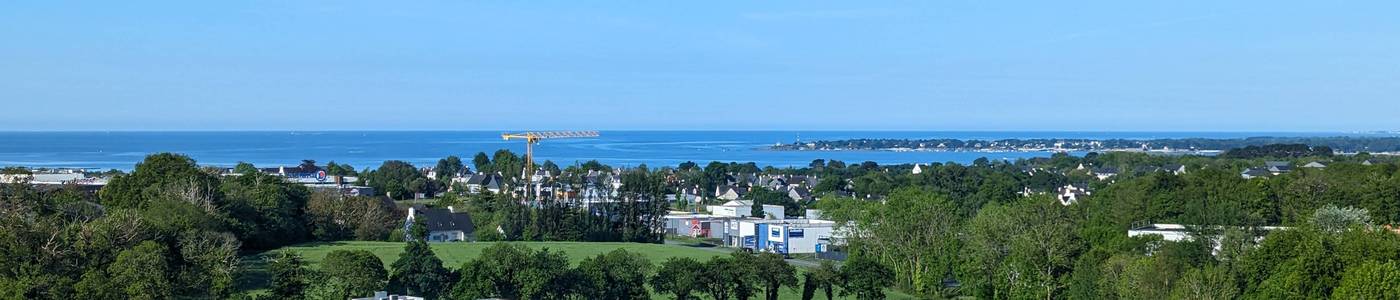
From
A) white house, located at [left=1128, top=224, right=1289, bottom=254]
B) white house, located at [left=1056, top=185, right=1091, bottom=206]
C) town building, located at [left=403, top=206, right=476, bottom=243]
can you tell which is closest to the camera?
white house, located at [left=1128, top=224, right=1289, bottom=254]

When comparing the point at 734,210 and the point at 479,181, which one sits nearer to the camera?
the point at 734,210

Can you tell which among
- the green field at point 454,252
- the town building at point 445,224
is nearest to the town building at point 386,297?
the green field at point 454,252

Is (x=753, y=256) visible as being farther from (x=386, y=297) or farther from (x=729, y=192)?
(x=729, y=192)

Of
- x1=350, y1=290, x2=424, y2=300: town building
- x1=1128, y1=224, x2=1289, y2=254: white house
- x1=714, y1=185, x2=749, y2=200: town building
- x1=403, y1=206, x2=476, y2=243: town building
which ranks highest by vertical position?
x1=350, y1=290, x2=424, y2=300: town building

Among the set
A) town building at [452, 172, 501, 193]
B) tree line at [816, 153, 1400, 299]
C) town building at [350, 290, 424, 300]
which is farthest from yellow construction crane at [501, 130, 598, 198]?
town building at [350, 290, 424, 300]

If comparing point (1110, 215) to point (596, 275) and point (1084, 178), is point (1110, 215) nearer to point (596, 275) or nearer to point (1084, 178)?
point (596, 275)

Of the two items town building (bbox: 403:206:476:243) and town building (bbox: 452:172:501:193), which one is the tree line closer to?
town building (bbox: 403:206:476:243)

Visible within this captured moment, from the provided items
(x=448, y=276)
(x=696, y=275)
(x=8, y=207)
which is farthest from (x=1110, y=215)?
(x=8, y=207)

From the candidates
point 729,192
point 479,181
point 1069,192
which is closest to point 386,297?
point 729,192
